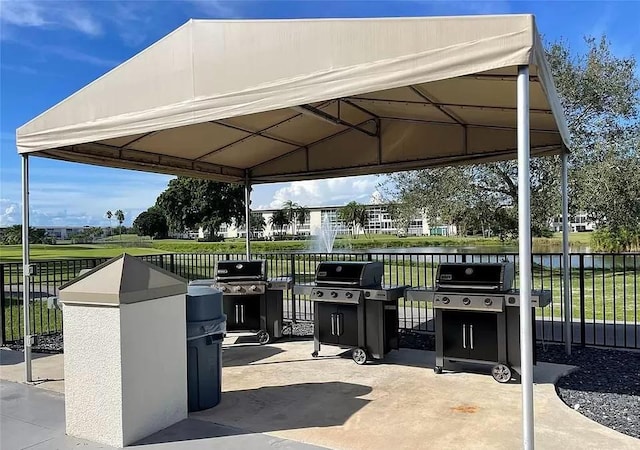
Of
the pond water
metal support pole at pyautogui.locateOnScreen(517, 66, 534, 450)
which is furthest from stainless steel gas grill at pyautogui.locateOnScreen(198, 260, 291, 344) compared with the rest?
metal support pole at pyautogui.locateOnScreen(517, 66, 534, 450)

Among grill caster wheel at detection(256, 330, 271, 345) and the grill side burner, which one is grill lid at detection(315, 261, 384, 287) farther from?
grill caster wheel at detection(256, 330, 271, 345)

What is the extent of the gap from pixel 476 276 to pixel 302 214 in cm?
6081

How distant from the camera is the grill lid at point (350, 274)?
4941mm

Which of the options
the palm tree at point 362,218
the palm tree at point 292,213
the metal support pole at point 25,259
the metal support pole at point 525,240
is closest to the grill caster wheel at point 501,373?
the metal support pole at point 525,240

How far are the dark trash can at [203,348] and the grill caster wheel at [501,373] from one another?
246 cm

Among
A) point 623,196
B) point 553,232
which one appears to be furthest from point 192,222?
point 623,196

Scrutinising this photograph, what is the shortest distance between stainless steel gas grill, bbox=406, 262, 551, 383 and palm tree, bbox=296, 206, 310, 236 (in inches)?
2355

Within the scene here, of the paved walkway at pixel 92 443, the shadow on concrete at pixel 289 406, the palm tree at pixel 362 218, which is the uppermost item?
the palm tree at pixel 362 218

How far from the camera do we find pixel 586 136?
13875 millimetres

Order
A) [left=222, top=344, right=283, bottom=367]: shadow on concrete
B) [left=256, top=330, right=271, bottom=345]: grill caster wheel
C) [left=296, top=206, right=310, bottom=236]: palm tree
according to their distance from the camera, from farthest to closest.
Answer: [left=296, top=206, right=310, bottom=236]: palm tree, [left=256, top=330, right=271, bottom=345]: grill caster wheel, [left=222, top=344, right=283, bottom=367]: shadow on concrete

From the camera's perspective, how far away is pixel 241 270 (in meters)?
6.12

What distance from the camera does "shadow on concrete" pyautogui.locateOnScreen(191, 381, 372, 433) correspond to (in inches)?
136

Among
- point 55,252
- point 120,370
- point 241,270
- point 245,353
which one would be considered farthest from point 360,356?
point 55,252

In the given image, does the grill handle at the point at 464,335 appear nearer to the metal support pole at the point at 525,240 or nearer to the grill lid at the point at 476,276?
the grill lid at the point at 476,276
